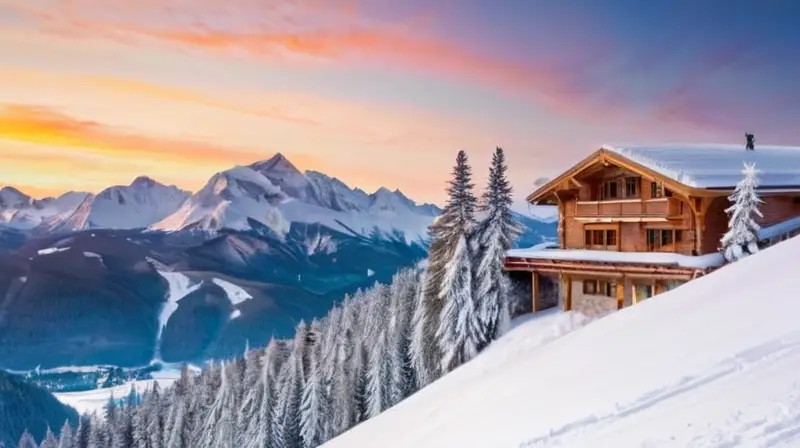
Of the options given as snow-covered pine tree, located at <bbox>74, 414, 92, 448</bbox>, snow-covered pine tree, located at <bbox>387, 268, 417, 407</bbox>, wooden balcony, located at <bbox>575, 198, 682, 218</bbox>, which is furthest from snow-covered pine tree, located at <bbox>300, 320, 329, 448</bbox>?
snow-covered pine tree, located at <bbox>74, 414, 92, 448</bbox>

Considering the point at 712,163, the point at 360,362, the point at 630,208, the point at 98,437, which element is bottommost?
the point at 98,437

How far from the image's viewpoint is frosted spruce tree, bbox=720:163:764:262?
25.6 m

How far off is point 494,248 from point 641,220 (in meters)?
7.28

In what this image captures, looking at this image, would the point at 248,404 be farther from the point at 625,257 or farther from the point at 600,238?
the point at 625,257

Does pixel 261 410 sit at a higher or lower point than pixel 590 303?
lower

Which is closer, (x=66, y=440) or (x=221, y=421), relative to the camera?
(x=221, y=421)

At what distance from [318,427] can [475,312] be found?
987 inches

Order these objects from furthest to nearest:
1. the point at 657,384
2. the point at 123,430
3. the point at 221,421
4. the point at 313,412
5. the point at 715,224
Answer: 1. the point at 123,430
2. the point at 221,421
3. the point at 313,412
4. the point at 715,224
5. the point at 657,384

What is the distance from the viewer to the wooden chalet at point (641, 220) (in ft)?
91.8

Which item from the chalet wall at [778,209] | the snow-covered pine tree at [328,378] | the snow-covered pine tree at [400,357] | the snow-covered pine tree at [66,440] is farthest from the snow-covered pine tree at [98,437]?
the chalet wall at [778,209]

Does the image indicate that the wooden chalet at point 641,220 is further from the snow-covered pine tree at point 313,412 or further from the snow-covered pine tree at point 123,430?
the snow-covered pine tree at point 123,430

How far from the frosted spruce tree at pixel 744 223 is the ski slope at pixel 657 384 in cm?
396

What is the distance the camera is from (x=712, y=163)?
30625 mm

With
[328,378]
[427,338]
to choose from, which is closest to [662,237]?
[427,338]
